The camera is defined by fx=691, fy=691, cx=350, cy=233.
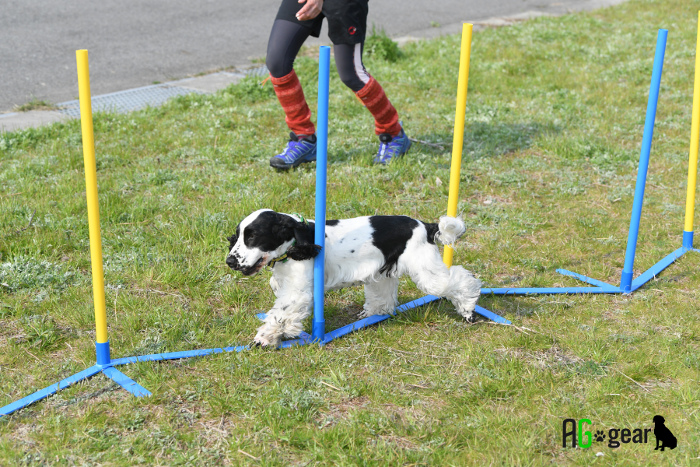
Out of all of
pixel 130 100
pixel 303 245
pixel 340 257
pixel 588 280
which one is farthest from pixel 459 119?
pixel 130 100

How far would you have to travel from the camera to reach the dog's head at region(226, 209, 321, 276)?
315cm

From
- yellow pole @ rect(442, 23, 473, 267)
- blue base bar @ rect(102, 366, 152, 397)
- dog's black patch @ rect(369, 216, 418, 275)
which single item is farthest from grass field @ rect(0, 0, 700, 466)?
yellow pole @ rect(442, 23, 473, 267)

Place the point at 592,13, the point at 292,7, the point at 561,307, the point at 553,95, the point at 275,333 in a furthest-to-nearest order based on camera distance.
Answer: the point at 592,13 → the point at 553,95 → the point at 292,7 → the point at 561,307 → the point at 275,333

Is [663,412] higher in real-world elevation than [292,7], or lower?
lower

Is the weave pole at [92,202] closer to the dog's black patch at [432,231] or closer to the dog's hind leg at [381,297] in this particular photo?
the dog's hind leg at [381,297]

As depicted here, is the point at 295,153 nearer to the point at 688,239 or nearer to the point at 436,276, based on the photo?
the point at 436,276

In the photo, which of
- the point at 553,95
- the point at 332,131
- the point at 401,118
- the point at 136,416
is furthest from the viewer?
the point at 553,95

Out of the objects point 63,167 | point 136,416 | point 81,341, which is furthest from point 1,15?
point 136,416

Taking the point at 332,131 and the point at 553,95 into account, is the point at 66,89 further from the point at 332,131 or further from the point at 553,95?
the point at 553,95

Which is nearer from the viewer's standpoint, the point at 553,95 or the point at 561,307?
the point at 561,307

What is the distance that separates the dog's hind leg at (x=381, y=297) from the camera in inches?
146

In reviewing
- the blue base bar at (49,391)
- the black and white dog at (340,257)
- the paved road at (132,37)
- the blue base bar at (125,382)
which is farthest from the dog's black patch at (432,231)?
the paved road at (132,37)

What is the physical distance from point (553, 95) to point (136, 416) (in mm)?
6447

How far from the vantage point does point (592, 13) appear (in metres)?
12.5
